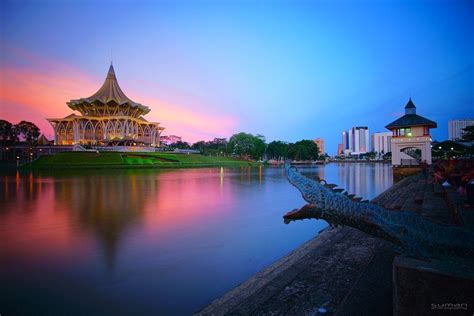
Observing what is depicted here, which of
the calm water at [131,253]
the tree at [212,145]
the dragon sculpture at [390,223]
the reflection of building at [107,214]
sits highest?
the tree at [212,145]

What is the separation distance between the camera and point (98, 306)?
4672 mm

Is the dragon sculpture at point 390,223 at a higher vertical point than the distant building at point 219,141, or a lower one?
lower

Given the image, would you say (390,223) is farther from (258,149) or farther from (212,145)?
(212,145)

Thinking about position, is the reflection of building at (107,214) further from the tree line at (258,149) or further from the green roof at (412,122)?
the tree line at (258,149)

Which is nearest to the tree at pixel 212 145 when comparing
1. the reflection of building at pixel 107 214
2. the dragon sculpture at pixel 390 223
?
the reflection of building at pixel 107 214

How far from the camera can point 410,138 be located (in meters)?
31.2

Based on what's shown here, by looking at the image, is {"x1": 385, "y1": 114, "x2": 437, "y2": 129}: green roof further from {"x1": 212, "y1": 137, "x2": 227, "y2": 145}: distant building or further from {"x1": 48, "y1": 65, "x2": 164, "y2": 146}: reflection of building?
{"x1": 212, "y1": 137, "x2": 227, "y2": 145}: distant building

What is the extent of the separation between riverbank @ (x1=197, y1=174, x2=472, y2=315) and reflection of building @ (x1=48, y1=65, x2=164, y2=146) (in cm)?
7312

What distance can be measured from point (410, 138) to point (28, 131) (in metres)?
99.7

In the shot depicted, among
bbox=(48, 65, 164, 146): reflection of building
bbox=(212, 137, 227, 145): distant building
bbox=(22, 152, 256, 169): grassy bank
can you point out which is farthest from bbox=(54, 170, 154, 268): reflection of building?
bbox=(212, 137, 227, 145): distant building

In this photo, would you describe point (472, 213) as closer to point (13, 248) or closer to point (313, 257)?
point (313, 257)

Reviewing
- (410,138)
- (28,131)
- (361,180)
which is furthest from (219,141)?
(410,138)

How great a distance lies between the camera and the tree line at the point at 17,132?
73.4 m

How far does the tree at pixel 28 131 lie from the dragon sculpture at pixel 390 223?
97.0 m
